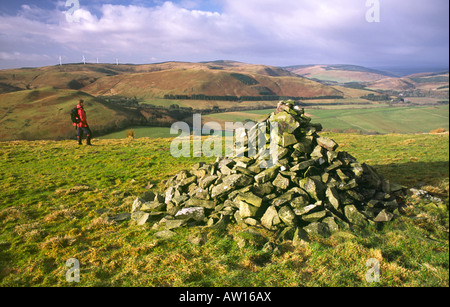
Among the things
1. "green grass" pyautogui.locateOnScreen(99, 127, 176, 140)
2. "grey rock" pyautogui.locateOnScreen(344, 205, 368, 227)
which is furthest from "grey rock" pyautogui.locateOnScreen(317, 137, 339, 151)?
"green grass" pyautogui.locateOnScreen(99, 127, 176, 140)

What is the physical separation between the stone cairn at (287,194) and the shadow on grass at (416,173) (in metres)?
2.81

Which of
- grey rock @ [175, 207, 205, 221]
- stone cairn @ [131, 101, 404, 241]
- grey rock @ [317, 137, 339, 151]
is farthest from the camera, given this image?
grey rock @ [317, 137, 339, 151]

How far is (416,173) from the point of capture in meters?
15.3

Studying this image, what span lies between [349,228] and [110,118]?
38.5m

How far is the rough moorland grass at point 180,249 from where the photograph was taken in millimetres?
6406

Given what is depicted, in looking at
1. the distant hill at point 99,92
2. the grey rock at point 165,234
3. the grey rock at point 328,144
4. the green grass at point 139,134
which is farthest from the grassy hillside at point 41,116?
the grey rock at point 328,144

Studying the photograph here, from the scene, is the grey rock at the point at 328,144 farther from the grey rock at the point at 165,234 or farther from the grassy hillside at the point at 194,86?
the grassy hillside at the point at 194,86

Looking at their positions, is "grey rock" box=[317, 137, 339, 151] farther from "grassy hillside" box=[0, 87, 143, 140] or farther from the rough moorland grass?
"grassy hillside" box=[0, 87, 143, 140]

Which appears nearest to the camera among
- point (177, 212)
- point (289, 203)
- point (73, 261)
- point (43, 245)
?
point (73, 261)

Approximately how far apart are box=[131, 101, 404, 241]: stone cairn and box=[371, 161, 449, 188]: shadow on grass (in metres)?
2.81

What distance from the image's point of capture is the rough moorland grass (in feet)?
21.0

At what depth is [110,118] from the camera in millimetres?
38406
